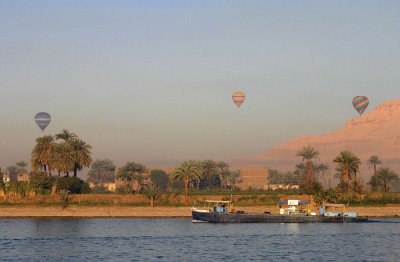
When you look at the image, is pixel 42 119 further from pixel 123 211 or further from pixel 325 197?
pixel 325 197

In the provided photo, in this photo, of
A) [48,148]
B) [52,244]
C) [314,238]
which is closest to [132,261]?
[52,244]

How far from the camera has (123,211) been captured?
136m

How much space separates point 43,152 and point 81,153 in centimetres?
798

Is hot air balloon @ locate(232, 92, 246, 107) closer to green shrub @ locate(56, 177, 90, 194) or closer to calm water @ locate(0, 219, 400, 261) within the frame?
green shrub @ locate(56, 177, 90, 194)

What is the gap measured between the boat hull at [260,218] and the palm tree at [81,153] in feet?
134

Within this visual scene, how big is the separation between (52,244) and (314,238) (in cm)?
3139

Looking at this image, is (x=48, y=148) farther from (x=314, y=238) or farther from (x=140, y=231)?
(x=314, y=238)

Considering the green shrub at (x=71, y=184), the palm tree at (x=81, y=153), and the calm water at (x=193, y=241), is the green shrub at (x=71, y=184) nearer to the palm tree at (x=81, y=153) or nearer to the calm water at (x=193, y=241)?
the palm tree at (x=81, y=153)

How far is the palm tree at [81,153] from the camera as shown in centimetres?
15725

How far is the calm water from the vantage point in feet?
243

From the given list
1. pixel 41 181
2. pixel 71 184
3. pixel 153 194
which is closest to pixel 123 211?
pixel 153 194

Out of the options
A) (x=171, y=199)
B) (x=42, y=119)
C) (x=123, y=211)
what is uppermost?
(x=42, y=119)

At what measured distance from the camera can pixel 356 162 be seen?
155500mm

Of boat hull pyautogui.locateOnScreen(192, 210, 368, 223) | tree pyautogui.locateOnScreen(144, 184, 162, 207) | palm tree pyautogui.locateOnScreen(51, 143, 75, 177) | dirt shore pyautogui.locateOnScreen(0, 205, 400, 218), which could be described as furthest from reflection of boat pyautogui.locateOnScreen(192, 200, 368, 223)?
palm tree pyautogui.locateOnScreen(51, 143, 75, 177)
